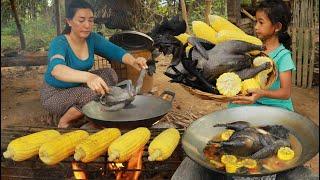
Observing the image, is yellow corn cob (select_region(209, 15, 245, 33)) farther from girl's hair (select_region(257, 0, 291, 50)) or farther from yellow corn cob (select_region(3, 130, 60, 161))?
yellow corn cob (select_region(3, 130, 60, 161))

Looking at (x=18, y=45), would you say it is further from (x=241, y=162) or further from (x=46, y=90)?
(x=241, y=162)

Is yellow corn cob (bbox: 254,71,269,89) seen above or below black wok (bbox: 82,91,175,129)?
above

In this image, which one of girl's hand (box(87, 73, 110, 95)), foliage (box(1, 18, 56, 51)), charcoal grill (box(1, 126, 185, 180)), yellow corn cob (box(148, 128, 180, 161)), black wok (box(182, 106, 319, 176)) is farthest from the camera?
foliage (box(1, 18, 56, 51))

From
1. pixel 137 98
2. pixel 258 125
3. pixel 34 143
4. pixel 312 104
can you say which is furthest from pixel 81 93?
pixel 312 104

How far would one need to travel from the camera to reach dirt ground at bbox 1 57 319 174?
5.65 meters

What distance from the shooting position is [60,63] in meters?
3.77

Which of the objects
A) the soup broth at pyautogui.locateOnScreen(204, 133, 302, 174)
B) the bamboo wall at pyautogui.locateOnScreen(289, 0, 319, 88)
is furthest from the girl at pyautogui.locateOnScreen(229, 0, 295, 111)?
the bamboo wall at pyautogui.locateOnScreen(289, 0, 319, 88)

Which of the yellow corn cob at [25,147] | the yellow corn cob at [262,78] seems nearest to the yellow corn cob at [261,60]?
the yellow corn cob at [262,78]

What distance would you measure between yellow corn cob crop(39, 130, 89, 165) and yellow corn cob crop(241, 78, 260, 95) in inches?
45.0

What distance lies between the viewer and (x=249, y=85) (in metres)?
2.58

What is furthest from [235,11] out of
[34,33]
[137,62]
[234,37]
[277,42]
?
[34,33]

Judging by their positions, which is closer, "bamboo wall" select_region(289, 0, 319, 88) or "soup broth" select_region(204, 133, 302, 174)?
"soup broth" select_region(204, 133, 302, 174)

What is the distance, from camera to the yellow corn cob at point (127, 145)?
2430mm

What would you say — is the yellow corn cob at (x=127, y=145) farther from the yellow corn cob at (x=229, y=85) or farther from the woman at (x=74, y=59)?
the woman at (x=74, y=59)
